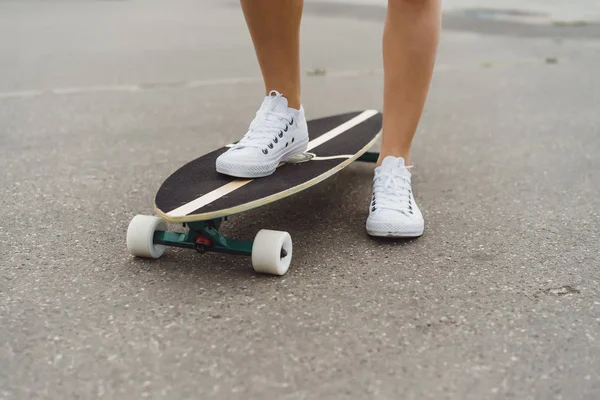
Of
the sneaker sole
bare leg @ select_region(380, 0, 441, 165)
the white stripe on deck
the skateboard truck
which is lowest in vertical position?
the sneaker sole

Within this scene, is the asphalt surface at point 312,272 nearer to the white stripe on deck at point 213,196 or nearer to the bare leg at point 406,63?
the white stripe on deck at point 213,196

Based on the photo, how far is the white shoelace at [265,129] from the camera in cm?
193

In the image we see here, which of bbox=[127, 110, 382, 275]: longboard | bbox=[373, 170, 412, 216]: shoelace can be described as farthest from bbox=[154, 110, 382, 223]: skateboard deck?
bbox=[373, 170, 412, 216]: shoelace

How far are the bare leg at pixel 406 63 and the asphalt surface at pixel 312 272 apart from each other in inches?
11.3

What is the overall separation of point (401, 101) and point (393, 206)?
320 millimetres

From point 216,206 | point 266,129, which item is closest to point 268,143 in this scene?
point 266,129

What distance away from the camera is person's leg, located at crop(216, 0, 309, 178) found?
76.0 inches

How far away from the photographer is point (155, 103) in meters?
3.85

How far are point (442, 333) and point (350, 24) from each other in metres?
6.88

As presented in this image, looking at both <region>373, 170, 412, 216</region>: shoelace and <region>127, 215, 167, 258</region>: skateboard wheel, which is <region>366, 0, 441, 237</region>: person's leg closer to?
<region>373, 170, 412, 216</region>: shoelace

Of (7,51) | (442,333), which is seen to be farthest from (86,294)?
(7,51)

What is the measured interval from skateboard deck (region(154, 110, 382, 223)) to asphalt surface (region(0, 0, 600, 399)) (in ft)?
0.55

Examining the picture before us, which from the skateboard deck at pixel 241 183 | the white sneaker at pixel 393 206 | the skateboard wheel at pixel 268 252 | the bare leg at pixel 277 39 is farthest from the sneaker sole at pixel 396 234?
the bare leg at pixel 277 39

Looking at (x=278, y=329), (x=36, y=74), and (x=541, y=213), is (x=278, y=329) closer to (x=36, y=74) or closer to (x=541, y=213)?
(x=541, y=213)
